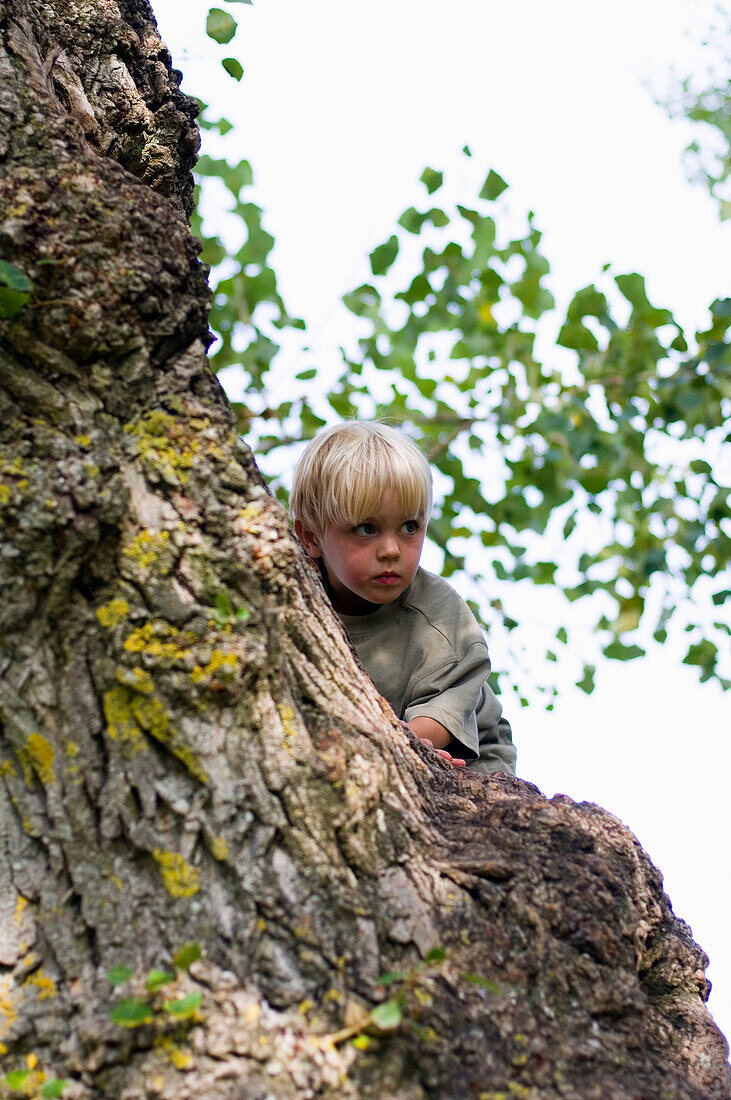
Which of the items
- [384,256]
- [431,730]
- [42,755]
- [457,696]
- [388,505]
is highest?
[384,256]

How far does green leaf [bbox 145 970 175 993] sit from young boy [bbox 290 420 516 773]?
140 centimetres

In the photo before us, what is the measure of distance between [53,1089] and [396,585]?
5.65 feet

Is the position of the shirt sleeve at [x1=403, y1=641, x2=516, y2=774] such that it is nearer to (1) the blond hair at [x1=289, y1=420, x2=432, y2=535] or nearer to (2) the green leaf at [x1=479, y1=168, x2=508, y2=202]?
(1) the blond hair at [x1=289, y1=420, x2=432, y2=535]

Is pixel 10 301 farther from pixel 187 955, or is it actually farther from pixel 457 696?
pixel 457 696

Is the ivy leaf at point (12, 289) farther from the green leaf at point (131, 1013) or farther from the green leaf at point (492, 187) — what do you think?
the green leaf at point (492, 187)

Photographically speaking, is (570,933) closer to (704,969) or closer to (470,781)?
(470,781)

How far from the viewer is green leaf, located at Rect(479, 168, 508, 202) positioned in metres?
4.48

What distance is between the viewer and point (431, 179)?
4.64m

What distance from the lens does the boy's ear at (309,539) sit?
289cm

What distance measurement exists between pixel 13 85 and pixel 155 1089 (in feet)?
5.27

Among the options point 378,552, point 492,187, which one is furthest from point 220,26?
point 492,187

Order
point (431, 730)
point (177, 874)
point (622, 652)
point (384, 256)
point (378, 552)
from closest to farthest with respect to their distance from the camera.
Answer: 1. point (177, 874)
2. point (431, 730)
3. point (378, 552)
4. point (384, 256)
5. point (622, 652)

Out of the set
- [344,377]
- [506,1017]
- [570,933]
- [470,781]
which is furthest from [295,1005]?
[344,377]

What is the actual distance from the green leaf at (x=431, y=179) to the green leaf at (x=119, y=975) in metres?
4.23
